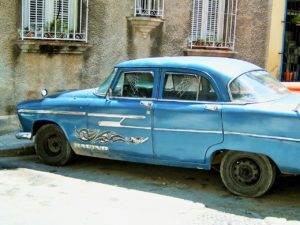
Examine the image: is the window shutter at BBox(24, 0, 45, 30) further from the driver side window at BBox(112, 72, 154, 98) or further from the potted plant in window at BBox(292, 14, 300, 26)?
the potted plant in window at BBox(292, 14, 300, 26)

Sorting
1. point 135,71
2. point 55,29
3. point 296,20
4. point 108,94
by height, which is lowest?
point 108,94

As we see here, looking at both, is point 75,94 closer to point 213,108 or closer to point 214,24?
point 213,108

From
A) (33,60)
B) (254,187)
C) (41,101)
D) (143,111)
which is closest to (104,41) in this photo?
(33,60)

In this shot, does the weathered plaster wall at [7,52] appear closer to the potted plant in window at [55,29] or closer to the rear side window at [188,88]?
the potted plant in window at [55,29]

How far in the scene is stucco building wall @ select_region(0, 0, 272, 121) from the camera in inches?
358

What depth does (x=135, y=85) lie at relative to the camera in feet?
21.1

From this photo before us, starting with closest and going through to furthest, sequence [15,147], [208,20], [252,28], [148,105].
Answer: [148,105] < [15,147] < [208,20] < [252,28]

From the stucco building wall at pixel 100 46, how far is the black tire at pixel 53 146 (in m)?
2.38

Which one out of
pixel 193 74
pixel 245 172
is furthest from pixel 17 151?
pixel 245 172

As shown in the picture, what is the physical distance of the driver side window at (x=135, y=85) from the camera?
6332 millimetres

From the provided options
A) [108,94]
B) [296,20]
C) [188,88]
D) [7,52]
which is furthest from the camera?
[296,20]

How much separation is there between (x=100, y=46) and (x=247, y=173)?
509 cm

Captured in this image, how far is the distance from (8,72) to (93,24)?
6.31ft

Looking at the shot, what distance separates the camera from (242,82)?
231 inches
